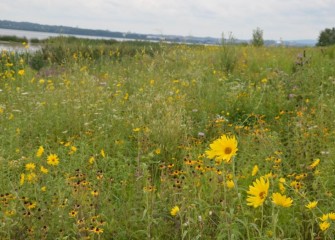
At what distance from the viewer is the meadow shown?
2.00 m

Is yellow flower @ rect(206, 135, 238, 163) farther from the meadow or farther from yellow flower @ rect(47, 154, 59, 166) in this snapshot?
yellow flower @ rect(47, 154, 59, 166)

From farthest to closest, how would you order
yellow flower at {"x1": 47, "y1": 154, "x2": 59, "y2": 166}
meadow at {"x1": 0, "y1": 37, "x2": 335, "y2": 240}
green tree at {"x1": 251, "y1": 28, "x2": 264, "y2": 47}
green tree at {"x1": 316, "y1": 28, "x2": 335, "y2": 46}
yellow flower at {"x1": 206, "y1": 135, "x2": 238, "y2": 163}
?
green tree at {"x1": 316, "y1": 28, "x2": 335, "y2": 46} → green tree at {"x1": 251, "y1": 28, "x2": 264, "y2": 47} → yellow flower at {"x1": 47, "y1": 154, "x2": 59, "y2": 166} → meadow at {"x1": 0, "y1": 37, "x2": 335, "y2": 240} → yellow flower at {"x1": 206, "y1": 135, "x2": 238, "y2": 163}

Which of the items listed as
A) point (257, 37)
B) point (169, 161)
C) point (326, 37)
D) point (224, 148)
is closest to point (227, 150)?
point (224, 148)

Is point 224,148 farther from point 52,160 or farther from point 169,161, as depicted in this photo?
point 169,161

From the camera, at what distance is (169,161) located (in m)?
3.37

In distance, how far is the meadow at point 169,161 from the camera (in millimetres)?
1995

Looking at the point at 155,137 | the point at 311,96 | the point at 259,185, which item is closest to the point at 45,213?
the point at 259,185

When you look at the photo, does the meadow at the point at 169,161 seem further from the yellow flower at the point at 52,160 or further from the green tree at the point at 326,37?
the green tree at the point at 326,37

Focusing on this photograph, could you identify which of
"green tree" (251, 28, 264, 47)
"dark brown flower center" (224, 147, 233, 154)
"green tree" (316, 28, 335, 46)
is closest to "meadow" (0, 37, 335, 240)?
"dark brown flower center" (224, 147, 233, 154)

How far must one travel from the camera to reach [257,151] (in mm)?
3158

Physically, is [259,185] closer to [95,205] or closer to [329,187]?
[95,205]

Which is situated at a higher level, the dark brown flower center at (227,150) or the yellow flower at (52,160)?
the dark brown flower center at (227,150)

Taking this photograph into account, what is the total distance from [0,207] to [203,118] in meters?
2.38

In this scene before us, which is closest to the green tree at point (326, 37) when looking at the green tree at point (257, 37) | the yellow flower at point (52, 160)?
the green tree at point (257, 37)
